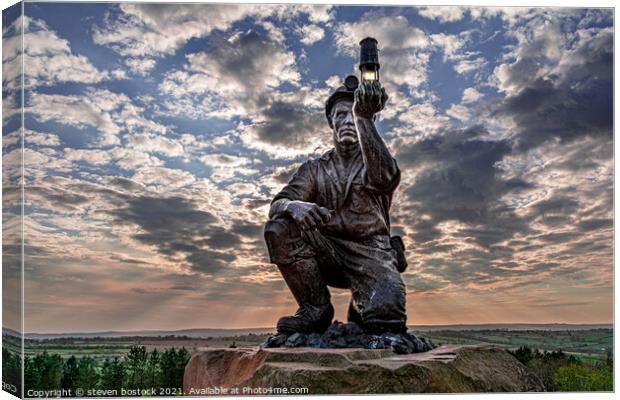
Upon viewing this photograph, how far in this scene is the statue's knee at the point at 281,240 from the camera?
7.30m

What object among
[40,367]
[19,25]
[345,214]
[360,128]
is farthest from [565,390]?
[19,25]

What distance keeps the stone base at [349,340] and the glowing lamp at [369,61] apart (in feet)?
6.61

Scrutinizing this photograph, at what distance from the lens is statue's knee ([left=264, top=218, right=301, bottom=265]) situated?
7297 millimetres

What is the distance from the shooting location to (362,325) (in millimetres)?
7438

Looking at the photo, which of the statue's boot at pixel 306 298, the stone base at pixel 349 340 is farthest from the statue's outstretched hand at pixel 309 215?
the stone base at pixel 349 340

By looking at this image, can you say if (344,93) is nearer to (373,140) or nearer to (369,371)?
(373,140)

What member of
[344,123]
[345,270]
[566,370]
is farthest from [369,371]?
[566,370]

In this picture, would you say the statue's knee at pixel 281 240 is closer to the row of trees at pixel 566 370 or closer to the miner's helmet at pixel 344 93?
the miner's helmet at pixel 344 93

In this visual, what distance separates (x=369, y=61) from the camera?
22.9ft

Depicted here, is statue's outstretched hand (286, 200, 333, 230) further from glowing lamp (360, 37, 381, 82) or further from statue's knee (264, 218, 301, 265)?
glowing lamp (360, 37, 381, 82)

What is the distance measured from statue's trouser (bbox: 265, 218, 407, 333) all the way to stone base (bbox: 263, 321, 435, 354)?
0.11 m

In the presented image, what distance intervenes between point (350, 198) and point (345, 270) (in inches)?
23.8

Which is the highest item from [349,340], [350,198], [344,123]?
[344,123]

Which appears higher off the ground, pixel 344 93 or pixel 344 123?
pixel 344 93
